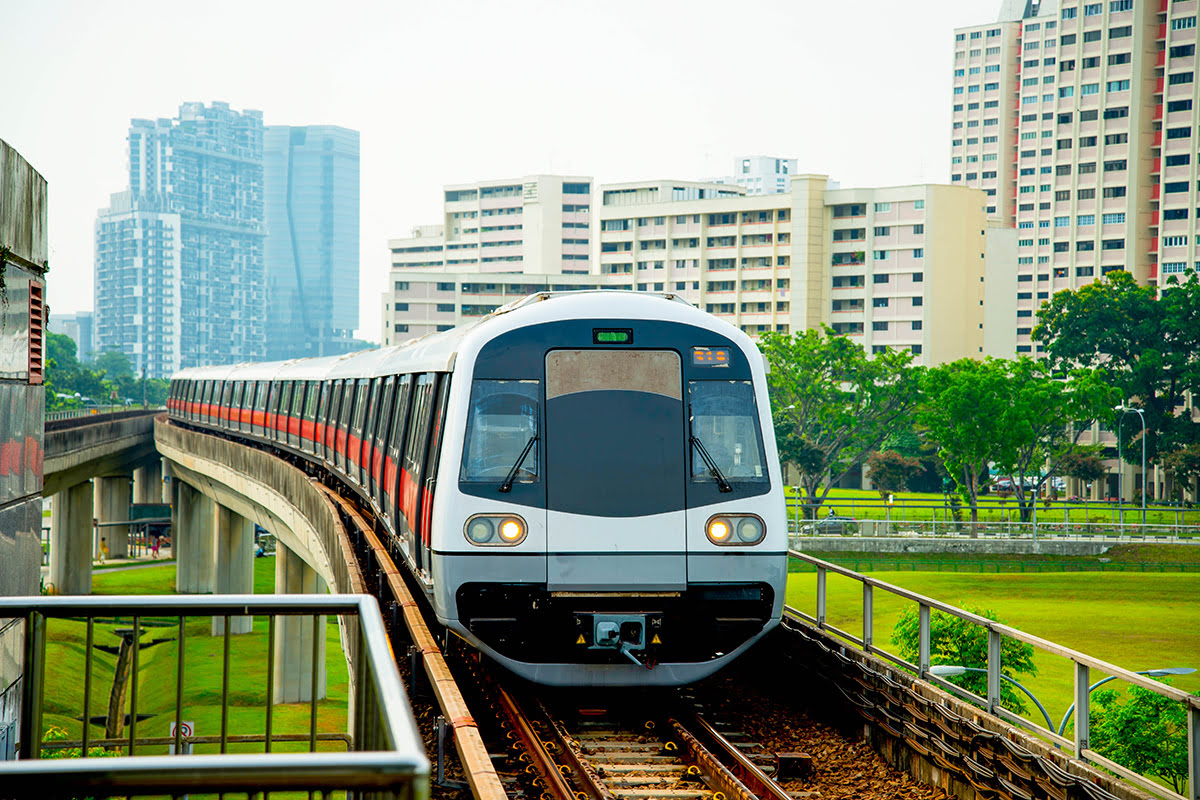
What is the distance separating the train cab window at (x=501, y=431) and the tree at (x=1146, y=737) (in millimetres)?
11314

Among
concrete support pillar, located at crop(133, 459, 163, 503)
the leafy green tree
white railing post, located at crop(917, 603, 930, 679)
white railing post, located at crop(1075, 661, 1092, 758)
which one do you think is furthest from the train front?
concrete support pillar, located at crop(133, 459, 163, 503)

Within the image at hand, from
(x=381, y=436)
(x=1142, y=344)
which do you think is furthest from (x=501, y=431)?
(x=1142, y=344)

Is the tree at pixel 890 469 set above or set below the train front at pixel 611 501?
below

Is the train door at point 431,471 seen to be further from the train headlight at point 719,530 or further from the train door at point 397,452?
the train headlight at point 719,530

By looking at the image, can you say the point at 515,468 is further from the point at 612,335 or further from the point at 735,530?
the point at 735,530

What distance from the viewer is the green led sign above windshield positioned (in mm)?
9188

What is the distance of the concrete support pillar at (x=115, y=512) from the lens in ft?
200

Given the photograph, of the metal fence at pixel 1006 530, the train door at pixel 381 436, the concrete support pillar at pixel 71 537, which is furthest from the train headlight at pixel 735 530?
the concrete support pillar at pixel 71 537

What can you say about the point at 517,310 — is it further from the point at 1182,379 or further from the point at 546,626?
the point at 1182,379

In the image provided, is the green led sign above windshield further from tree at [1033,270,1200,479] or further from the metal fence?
tree at [1033,270,1200,479]

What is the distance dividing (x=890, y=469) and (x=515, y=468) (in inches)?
2394

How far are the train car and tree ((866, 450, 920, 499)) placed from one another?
2349 inches

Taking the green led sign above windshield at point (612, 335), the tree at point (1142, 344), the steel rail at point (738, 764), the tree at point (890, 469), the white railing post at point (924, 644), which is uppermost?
→ the tree at point (1142, 344)

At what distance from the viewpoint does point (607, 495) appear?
29.1 feet
